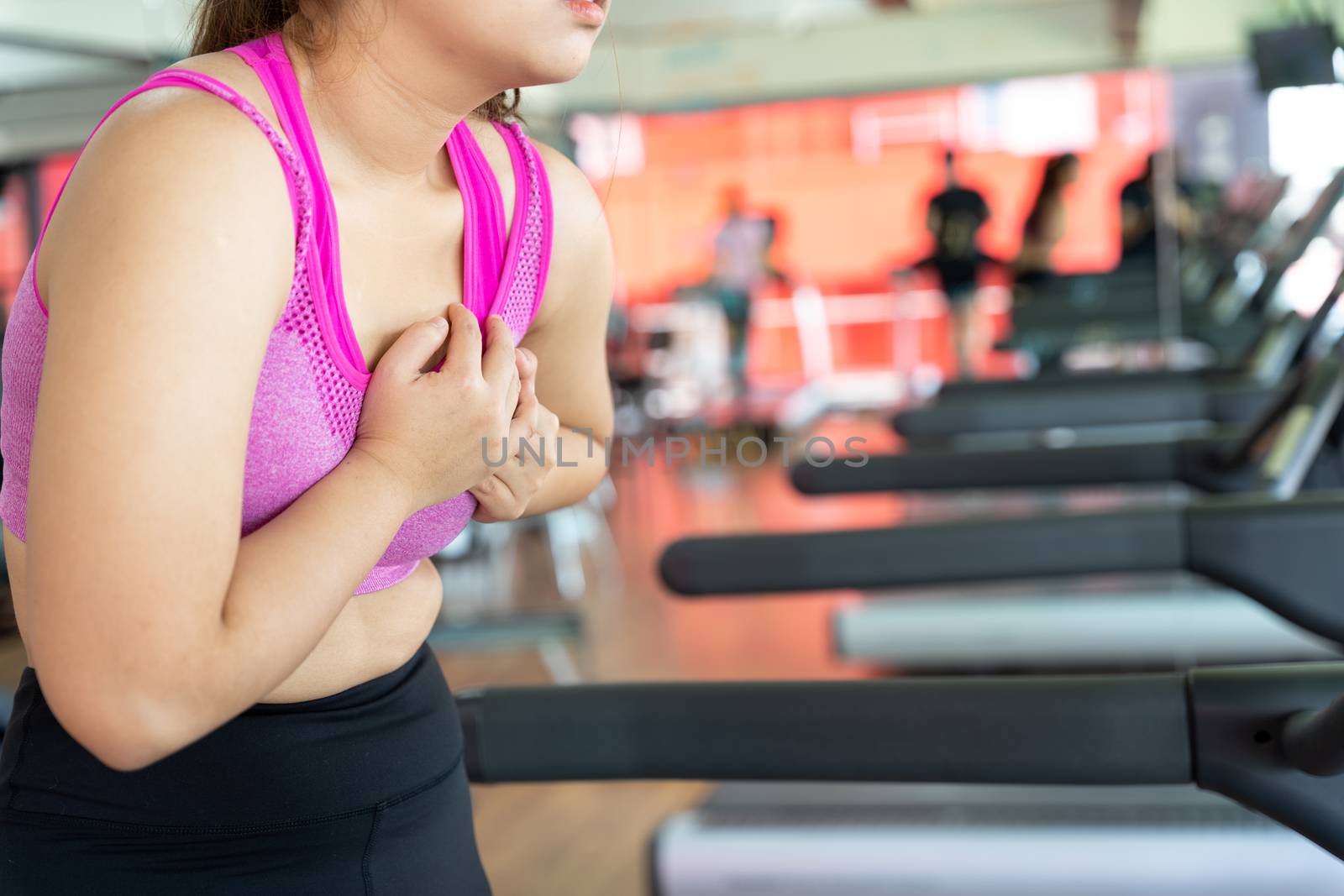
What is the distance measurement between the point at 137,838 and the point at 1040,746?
647 mm

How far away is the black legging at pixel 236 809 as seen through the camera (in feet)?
2.20

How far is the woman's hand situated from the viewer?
73 cm

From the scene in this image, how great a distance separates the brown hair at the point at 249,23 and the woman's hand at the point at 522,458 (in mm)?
208

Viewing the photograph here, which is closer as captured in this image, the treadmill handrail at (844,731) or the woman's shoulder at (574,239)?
the woman's shoulder at (574,239)

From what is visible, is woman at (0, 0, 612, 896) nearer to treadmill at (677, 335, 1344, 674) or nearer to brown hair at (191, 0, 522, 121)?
brown hair at (191, 0, 522, 121)

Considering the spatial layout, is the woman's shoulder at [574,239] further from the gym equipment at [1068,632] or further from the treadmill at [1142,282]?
the gym equipment at [1068,632]

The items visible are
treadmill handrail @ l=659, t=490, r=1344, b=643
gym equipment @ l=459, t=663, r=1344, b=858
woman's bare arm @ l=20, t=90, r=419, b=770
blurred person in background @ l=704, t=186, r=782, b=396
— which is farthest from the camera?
blurred person in background @ l=704, t=186, r=782, b=396

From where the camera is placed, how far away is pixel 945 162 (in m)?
6.39

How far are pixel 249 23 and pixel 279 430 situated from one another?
0.26 metres

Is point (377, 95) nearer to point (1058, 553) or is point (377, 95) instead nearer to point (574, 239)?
point (574, 239)

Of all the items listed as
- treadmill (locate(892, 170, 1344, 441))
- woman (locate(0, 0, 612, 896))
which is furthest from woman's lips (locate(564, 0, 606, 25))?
treadmill (locate(892, 170, 1344, 441))

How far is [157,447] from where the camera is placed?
512 mm

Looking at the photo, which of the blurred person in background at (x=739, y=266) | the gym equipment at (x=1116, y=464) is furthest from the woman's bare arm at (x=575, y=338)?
the blurred person in background at (x=739, y=266)

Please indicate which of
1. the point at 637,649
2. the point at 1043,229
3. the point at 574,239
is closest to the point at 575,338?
the point at 574,239
